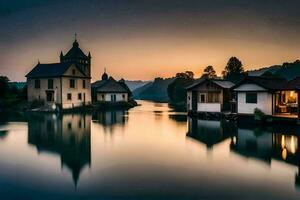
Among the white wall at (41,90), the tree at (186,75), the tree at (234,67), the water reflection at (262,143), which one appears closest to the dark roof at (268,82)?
the water reflection at (262,143)

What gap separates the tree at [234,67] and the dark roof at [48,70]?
47275mm

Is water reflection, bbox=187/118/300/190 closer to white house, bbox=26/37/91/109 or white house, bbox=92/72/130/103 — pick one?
white house, bbox=26/37/91/109

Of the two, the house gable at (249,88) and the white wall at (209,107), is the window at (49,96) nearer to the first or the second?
the white wall at (209,107)

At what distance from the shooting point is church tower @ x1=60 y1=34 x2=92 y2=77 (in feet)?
252

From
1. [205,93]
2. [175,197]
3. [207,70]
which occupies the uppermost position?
[207,70]

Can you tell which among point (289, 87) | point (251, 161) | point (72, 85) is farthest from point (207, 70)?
point (251, 161)

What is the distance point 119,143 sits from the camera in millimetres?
20531

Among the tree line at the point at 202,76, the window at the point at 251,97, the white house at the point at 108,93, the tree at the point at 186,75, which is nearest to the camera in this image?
the window at the point at 251,97

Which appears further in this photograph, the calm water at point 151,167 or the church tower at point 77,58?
the church tower at point 77,58

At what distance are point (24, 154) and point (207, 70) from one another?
9430 cm

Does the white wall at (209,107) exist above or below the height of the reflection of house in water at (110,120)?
above

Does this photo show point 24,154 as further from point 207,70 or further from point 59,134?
point 207,70

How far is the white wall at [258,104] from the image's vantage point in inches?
1208

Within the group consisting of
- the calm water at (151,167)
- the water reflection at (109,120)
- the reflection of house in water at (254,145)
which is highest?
the water reflection at (109,120)
